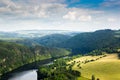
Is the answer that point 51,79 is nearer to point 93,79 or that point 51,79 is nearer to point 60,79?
point 60,79

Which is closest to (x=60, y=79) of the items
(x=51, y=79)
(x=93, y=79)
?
(x=51, y=79)

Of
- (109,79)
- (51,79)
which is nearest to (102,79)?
(109,79)

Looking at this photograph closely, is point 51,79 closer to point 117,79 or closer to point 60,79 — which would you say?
point 60,79

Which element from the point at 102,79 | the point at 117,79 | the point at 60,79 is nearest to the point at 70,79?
the point at 60,79

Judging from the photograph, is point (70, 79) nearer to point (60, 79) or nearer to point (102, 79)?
point (60, 79)

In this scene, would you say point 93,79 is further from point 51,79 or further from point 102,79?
point 51,79

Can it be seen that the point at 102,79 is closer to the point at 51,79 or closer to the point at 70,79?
the point at 70,79
